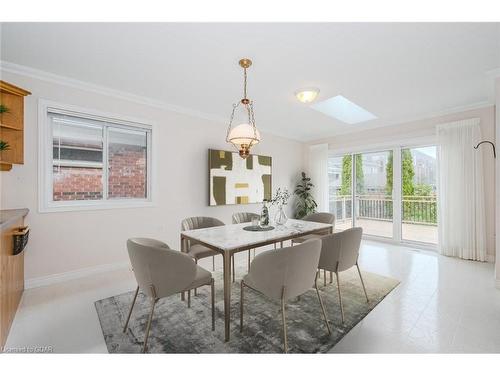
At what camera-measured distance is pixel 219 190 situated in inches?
163

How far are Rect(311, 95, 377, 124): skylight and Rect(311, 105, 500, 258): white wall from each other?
0.55m

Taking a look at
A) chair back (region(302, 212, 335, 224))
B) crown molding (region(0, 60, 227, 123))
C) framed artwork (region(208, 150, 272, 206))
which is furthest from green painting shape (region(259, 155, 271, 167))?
chair back (region(302, 212, 335, 224))

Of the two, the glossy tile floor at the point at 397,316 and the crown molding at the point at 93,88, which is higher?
the crown molding at the point at 93,88

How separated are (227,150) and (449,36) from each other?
3.24 meters

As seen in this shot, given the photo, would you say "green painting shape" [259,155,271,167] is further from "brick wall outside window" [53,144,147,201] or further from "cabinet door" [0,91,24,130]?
"cabinet door" [0,91,24,130]

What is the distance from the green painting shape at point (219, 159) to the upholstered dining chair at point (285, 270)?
2.65 meters

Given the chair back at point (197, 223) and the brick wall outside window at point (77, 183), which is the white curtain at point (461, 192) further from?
the brick wall outside window at point (77, 183)

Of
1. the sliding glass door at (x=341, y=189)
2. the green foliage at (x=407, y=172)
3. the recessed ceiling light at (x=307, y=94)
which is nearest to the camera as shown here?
the recessed ceiling light at (x=307, y=94)

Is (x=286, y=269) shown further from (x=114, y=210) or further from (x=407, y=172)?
(x=407, y=172)

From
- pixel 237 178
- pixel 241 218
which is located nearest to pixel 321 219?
pixel 241 218

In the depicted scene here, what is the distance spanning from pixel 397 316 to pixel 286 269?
1.31m

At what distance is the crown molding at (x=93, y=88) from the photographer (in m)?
2.46

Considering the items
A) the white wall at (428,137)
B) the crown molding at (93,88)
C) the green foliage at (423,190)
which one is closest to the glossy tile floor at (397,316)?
the white wall at (428,137)
